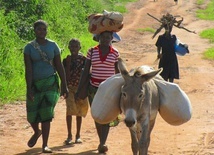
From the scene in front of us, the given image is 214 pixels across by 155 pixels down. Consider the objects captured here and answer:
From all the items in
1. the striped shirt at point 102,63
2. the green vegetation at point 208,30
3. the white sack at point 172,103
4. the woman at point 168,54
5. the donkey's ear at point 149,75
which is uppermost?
the green vegetation at point 208,30

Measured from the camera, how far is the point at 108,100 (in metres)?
5.90

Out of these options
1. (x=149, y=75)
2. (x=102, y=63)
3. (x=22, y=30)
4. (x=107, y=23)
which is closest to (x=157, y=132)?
(x=102, y=63)

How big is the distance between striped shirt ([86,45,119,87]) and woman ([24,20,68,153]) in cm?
44

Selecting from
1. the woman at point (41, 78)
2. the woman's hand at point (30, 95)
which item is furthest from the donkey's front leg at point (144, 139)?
the woman's hand at point (30, 95)

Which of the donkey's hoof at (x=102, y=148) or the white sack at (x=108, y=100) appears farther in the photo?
the donkey's hoof at (x=102, y=148)

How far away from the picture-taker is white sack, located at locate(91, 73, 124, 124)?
5.86 meters

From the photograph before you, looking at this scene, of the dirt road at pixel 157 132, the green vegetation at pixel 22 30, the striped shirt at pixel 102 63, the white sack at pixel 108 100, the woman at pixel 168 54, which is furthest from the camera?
the green vegetation at pixel 22 30

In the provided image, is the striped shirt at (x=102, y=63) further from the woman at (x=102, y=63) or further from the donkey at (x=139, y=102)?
the donkey at (x=139, y=102)

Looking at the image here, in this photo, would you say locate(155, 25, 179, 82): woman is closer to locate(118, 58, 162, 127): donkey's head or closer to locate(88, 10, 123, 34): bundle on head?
locate(88, 10, 123, 34): bundle on head

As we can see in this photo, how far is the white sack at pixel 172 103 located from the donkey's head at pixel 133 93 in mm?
595

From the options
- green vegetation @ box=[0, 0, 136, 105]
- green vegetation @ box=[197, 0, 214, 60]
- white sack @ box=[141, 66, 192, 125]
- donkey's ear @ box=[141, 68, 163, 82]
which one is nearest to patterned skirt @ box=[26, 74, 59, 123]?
white sack @ box=[141, 66, 192, 125]

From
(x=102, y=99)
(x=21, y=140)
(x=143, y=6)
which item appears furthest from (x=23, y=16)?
(x=143, y=6)

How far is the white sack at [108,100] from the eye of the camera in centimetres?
586

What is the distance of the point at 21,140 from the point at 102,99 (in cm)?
208
